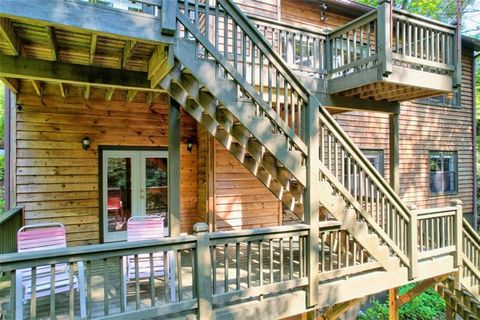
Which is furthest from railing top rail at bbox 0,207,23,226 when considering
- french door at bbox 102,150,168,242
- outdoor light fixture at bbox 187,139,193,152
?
outdoor light fixture at bbox 187,139,193,152

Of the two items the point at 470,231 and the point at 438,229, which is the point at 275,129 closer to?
the point at 438,229

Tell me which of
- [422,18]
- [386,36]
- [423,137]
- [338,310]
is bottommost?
[338,310]

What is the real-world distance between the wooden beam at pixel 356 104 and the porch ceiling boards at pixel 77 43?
9.41ft

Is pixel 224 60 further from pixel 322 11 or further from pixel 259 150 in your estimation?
pixel 322 11

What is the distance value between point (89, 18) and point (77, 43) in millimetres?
765

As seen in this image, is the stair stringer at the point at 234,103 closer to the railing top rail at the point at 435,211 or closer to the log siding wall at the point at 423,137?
the railing top rail at the point at 435,211

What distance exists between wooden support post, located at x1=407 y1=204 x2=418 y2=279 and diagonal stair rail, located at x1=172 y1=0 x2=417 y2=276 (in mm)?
13

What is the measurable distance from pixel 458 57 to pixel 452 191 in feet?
21.5

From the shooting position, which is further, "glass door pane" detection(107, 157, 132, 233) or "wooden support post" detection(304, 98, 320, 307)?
"glass door pane" detection(107, 157, 132, 233)

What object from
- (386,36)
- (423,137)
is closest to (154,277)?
(386,36)

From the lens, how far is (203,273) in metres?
2.94

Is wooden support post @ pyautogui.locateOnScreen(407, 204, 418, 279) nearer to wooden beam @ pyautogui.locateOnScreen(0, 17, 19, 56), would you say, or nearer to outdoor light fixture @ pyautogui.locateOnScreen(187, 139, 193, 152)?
outdoor light fixture @ pyautogui.locateOnScreen(187, 139, 193, 152)

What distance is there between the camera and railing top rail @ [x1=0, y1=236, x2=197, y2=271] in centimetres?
233

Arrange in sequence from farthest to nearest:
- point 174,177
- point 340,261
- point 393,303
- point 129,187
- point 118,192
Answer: point 129,187 → point 118,192 → point 393,303 → point 174,177 → point 340,261
